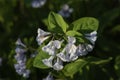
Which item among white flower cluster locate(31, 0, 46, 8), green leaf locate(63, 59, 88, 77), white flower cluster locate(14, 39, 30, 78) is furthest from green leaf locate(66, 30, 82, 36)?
white flower cluster locate(31, 0, 46, 8)

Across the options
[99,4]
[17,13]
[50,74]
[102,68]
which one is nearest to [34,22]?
[17,13]

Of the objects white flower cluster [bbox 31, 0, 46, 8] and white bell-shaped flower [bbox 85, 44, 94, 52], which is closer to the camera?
white bell-shaped flower [bbox 85, 44, 94, 52]

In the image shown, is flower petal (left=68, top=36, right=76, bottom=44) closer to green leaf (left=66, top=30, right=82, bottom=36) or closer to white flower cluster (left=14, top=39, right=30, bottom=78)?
green leaf (left=66, top=30, right=82, bottom=36)

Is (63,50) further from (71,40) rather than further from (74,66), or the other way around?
(74,66)

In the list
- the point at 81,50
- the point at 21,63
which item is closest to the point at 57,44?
the point at 81,50

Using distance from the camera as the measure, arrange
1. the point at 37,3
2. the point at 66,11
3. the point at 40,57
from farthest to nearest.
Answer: the point at 37,3 < the point at 66,11 < the point at 40,57

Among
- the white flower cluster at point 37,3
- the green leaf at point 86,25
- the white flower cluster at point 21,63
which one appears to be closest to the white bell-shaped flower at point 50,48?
the green leaf at point 86,25
